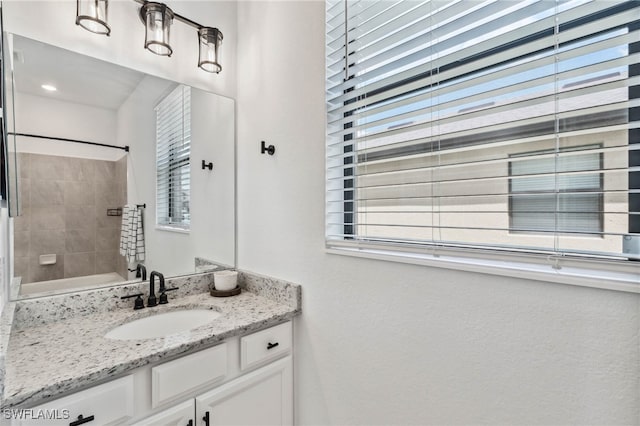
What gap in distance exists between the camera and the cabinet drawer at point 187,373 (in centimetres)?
99

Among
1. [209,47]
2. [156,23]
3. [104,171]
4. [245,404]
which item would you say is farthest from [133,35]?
[245,404]

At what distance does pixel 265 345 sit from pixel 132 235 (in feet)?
2.78

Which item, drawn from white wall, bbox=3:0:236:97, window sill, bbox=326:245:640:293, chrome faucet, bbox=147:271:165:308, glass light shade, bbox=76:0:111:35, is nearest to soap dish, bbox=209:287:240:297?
chrome faucet, bbox=147:271:165:308

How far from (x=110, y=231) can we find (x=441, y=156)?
1.50 metres

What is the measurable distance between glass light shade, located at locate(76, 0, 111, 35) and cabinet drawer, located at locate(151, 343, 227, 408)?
4.63 ft

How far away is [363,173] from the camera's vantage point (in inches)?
49.5

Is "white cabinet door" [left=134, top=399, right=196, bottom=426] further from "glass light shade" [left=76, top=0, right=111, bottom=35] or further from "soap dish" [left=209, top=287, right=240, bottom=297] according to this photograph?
"glass light shade" [left=76, top=0, right=111, bottom=35]

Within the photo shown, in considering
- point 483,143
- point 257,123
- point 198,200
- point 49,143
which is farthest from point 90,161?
point 483,143

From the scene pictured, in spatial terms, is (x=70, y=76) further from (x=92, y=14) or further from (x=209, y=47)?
(x=209, y=47)

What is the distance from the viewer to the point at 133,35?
146cm

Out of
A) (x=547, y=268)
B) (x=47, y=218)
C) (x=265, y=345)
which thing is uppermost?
(x=47, y=218)

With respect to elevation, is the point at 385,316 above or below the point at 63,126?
below
